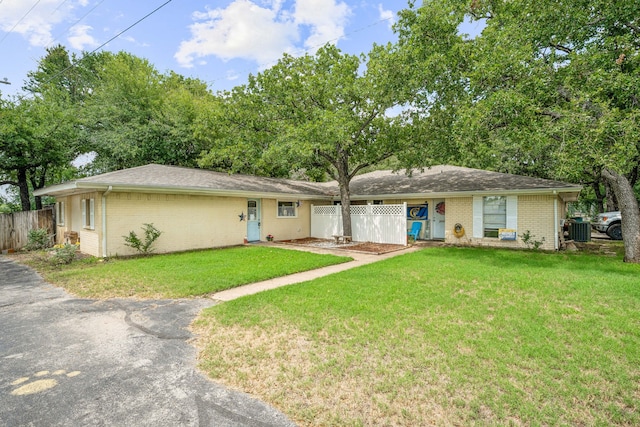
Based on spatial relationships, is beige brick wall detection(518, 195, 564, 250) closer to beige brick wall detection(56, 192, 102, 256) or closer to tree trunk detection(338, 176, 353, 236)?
tree trunk detection(338, 176, 353, 236)

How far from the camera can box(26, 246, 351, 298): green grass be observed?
6.45 m

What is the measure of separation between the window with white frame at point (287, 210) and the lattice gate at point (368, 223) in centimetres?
117

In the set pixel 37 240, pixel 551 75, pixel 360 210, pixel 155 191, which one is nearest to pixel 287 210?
pixel 360 210

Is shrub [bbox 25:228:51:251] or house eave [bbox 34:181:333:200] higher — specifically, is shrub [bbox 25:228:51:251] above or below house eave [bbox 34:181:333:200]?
below

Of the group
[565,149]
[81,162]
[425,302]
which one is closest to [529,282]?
[425,302]

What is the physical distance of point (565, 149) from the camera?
8.18 m

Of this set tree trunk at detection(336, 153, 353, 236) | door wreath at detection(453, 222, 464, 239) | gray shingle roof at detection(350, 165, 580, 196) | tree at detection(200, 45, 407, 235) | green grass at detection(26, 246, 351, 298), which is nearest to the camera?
green grass at detection(26, 246, 351, 298)

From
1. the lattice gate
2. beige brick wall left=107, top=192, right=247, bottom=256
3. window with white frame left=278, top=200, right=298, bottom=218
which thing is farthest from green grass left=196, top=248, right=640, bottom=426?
window with white frame left=278, top=200, right=298, bottom=218

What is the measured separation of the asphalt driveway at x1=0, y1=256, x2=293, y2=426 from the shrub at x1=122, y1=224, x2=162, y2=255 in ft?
16.6

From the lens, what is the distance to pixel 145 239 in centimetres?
1091

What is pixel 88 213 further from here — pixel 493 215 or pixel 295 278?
pixel 493 215

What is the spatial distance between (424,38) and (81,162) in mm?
22254

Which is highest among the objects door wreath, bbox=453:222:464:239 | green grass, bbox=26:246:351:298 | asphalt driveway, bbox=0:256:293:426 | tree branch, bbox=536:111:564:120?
tree branch, bbox=536:111:564:120

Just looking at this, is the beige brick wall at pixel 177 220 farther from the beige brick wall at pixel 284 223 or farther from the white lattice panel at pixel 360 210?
the white lattice panel at pixel 360 210
